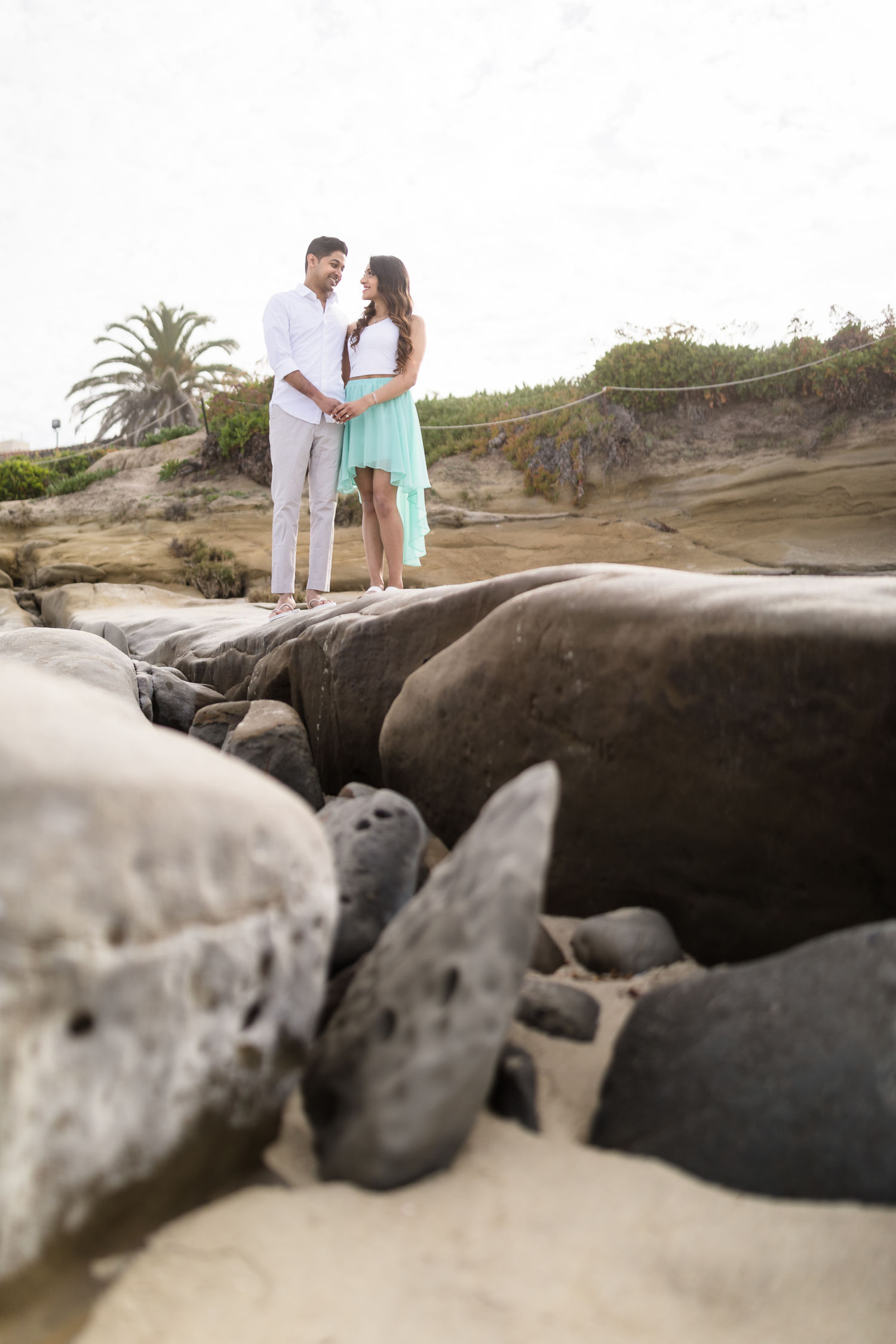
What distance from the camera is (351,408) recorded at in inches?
222

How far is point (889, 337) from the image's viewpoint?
11891 millimetres

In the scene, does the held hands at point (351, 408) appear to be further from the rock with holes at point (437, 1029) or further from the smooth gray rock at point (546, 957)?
the rock with holes at point (437, 1029)

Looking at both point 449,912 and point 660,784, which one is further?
point 660,784

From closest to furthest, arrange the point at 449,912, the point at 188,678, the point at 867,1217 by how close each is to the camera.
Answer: the point at 867,1217 < the point at 449,912 < the point at 188,678

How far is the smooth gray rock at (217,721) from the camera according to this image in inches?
157

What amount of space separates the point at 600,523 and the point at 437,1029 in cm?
1137

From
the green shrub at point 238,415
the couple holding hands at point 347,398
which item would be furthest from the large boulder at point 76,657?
the green shrub at point 238,415

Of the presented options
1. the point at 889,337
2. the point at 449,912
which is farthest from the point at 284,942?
the point at 889,337

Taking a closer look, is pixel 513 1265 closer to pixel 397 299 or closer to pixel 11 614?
pixel 397 299

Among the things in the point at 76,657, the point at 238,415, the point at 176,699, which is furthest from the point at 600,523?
the point at 76,657

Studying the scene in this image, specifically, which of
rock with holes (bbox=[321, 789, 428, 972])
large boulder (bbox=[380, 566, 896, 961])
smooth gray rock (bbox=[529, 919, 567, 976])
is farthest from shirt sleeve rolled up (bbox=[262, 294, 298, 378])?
smooth gray rock (bbox=[529, 919, 567, 976])

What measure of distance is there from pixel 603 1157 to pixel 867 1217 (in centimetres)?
38

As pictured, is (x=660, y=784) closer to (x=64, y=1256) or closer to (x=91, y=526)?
(x=64, y=1256)

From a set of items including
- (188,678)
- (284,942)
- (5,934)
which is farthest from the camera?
(188,678)
